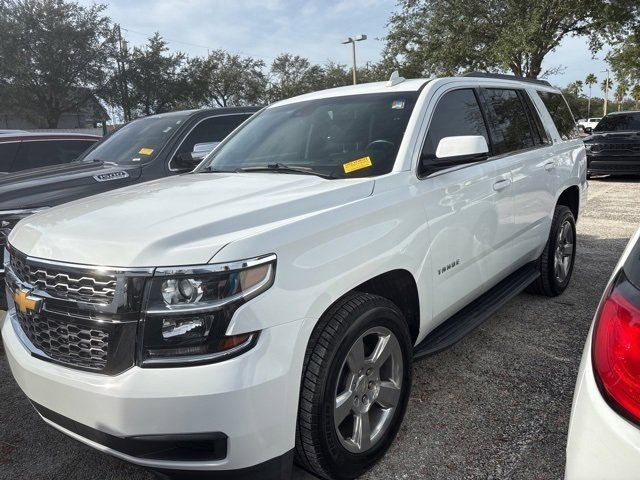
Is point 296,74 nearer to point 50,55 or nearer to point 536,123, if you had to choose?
point 50,55

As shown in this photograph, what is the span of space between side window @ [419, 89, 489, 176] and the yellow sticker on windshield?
29 centimetres

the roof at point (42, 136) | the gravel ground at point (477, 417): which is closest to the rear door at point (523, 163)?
the gravel ground at point (477, 417)

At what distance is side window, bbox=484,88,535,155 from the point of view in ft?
11.9

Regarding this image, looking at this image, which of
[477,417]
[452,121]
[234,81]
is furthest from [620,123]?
[234,81]

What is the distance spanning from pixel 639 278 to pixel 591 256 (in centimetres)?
517

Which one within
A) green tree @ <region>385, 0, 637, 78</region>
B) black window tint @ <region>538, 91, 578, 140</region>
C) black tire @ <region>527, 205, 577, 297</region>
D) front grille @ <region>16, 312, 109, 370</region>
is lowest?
black tire @ <region>527, 205, 577, 297</region>

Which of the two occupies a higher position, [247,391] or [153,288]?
[153,288]

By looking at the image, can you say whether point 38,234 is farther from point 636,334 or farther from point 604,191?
point 604,191

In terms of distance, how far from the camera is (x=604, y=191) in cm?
1118

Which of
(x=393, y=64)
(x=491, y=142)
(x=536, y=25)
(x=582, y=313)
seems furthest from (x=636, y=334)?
(x=393, y=64)

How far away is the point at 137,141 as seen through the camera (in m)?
5.51

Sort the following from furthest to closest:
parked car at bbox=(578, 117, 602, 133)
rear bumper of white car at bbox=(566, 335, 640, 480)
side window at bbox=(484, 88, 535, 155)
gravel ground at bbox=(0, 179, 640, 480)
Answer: parked car at bbox=(578, 117, 602, 133), side window at bbox=(484, 88, 535, 155), gravel ground at bbox=(0, 179, 640, 480), rear bumper of white car at bbox=(566, 335, 640, 480)

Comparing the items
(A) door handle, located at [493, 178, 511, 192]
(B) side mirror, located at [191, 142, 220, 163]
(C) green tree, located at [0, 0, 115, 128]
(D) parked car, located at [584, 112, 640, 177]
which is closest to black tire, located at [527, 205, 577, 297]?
(A) door handle, located at [493, 178, 511, 192]

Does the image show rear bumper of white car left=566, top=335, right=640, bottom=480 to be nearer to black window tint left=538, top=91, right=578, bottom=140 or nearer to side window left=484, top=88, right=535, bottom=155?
side window left=484, top=88, right=535, bottom=155
